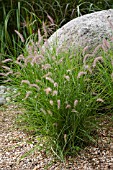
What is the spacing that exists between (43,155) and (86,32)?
141cm

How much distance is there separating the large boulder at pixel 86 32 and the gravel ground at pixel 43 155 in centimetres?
83

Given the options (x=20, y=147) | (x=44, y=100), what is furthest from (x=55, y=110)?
(x=20, y=147)

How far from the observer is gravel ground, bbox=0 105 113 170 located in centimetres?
305

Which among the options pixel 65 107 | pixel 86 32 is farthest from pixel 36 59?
pixel 86 32

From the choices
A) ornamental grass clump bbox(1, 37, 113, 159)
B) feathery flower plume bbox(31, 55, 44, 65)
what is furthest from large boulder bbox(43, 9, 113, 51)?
feathery flower plume bbox(31, 55, 44, 65)

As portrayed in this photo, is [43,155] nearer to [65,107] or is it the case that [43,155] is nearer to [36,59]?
[65,107]

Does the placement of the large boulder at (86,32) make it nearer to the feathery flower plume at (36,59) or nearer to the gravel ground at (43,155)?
the feathery flower plume at (36,59)

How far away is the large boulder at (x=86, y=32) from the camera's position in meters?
3.83

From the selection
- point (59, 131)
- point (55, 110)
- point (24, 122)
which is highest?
point (55, 110)

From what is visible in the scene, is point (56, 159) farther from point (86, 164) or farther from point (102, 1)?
point (102, 1)

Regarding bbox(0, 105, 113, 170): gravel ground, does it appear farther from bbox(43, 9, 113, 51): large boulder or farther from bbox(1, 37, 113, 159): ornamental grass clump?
bbox(43, 9, 113, 51): large boulder

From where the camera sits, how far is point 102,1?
5.86m

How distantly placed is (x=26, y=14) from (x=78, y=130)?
8.41ft

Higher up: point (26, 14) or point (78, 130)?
point (26, 14)
